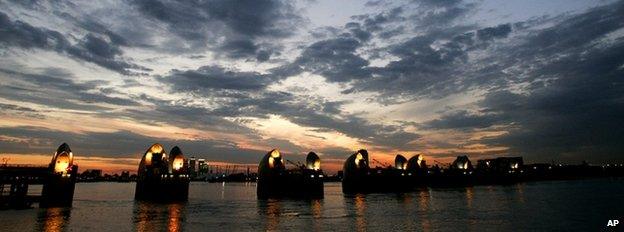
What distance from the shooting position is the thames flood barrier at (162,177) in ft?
332

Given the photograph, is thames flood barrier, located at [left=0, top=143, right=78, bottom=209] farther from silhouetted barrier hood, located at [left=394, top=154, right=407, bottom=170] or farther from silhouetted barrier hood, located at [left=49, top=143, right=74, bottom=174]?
silhouetted barrier hood, located at [left=394, top=154, right=407, bottom=170]

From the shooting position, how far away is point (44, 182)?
238 ft

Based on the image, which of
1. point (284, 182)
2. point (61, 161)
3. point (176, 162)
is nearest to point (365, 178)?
point (284, 182)

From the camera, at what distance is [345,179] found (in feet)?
527

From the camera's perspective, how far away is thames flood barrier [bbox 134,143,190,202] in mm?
101125

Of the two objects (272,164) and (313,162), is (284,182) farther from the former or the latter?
(313,162)

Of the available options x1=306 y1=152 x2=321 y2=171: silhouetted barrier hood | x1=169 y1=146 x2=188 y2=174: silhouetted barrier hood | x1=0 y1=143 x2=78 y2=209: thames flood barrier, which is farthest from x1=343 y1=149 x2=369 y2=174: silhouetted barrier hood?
x1=0 y1=143 x2=78 y2=209: thames flood barrier

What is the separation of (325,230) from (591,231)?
2462 centimetres

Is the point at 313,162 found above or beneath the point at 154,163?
above

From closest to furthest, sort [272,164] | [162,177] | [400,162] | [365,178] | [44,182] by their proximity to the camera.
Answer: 1. [44,182]
2. [162,177]
3. [272,164]
4. [365,178]
5. [400,162]

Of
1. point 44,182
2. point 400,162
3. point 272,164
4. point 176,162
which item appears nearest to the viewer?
point 44,182

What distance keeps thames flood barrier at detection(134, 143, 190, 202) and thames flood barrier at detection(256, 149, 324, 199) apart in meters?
20.4

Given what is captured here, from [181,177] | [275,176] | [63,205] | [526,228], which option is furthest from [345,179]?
[526,228]

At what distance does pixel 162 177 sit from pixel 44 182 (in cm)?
3168
